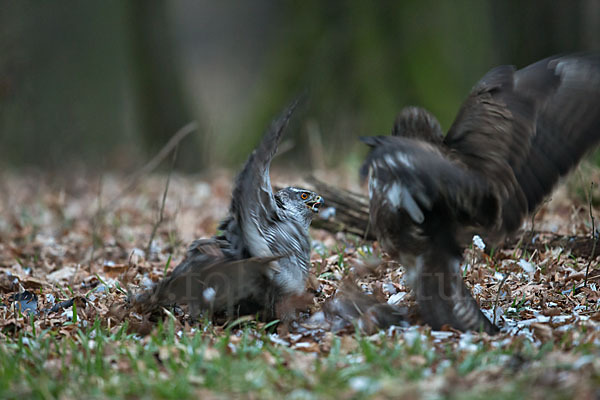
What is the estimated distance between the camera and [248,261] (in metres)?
3.56

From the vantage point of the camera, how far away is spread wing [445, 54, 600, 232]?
3.67m

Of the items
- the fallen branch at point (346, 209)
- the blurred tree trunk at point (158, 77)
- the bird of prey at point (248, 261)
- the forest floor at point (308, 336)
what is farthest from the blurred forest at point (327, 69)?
the bird of prey at point (248, 261)

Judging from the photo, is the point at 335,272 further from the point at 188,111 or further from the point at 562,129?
the point at 188,111

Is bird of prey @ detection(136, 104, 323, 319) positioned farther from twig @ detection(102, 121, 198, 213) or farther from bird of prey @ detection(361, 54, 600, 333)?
twig @ detection(102, 121, 198, 213)

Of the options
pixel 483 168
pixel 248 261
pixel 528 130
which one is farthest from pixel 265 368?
pixel 528 130

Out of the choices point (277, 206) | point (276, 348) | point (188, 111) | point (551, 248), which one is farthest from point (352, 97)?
point (276, 348)

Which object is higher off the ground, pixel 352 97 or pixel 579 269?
pixel 352 97

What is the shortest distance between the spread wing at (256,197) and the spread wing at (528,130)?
1126 millimetres

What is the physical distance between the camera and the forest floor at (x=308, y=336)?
9.12 ft

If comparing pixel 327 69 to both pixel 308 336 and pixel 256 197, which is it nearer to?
pixel 256 197

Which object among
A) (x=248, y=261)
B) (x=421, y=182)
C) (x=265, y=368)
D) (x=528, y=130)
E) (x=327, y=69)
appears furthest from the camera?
(x=327, y=69)

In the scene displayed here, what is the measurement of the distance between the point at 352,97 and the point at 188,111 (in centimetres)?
311

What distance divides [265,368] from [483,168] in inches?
68.7

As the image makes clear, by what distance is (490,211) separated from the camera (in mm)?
3596
